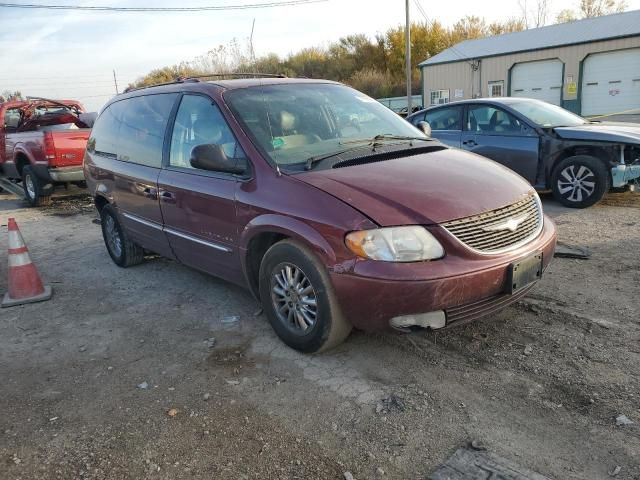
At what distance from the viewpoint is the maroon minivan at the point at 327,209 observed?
2934 mm

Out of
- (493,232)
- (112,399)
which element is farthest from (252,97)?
(112,399)

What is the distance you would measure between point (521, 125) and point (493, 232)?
498cm

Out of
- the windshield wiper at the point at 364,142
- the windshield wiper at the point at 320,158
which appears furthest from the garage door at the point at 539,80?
the windshield wiper at the point at 320,158

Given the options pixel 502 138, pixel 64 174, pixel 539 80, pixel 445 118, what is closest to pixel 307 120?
pixel 502 138

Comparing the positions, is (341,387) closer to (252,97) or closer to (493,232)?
(493,232)

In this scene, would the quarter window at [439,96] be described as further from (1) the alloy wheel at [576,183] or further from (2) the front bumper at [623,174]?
(2) the front bumper at [623,174]

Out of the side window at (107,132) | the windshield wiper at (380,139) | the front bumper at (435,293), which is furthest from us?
the side window at (107,132)

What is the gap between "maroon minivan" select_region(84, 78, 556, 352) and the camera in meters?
2.93

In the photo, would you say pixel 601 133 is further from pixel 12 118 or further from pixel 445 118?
pixel 12 118

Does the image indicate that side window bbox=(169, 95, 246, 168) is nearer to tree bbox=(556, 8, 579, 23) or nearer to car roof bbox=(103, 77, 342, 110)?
car roof bbox=(103, 77, 342, 110)

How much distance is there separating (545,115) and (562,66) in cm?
2001

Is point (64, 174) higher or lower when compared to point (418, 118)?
lower

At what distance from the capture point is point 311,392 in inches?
121

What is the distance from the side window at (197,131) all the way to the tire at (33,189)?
7391 millimetres
